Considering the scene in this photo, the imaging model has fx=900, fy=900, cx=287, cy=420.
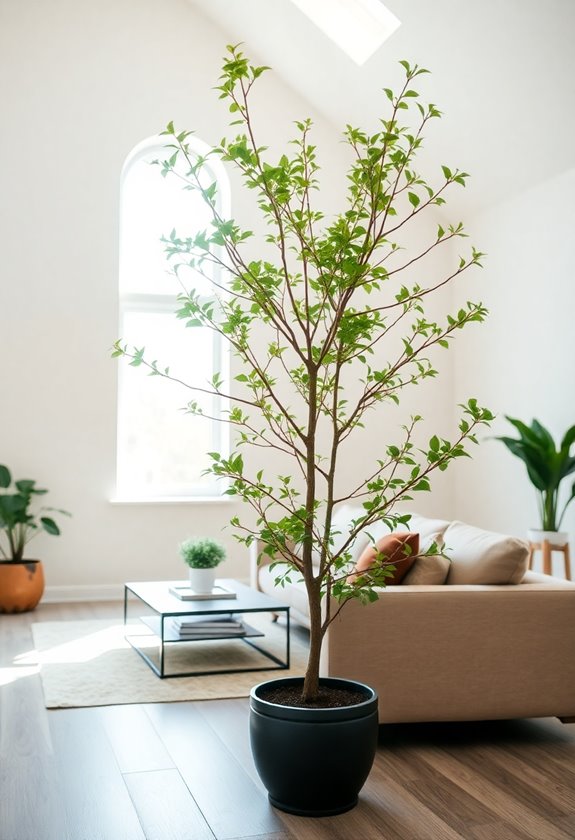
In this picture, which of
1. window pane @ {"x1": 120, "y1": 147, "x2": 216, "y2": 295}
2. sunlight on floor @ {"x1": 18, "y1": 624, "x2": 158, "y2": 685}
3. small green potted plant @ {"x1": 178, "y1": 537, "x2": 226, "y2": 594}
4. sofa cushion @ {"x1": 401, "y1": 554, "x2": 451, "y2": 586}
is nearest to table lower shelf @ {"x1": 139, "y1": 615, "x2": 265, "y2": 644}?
small green potted plant @ {"x1": 178, "y1": 537, "x2": 226, "y2": 594}

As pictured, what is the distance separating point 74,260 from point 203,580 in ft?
9.11

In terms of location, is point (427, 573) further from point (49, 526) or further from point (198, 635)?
point (49, 526)

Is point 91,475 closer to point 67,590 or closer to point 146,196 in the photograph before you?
point 67,590

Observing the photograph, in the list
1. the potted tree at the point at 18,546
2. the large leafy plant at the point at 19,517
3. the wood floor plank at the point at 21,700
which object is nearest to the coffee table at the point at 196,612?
the wood floor plank at the point at 21,700

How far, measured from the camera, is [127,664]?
420 cm

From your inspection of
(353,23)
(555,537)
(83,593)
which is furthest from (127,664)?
(353,23)

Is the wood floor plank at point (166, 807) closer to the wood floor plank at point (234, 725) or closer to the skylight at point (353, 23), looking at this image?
the wood floor plank at point (234, 725)

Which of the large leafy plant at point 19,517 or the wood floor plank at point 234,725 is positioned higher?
the large leafy plant at point 19,517

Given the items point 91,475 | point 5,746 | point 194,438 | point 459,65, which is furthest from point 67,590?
point 459,65

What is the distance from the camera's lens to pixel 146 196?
6.63 meters

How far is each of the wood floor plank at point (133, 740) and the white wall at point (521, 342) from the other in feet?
9.93

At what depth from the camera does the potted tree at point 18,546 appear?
555cm

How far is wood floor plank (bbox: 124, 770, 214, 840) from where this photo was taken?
91.7 inches

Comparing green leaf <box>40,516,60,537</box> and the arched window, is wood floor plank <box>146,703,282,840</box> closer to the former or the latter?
green leaf <box>40,516,60,537</box>
